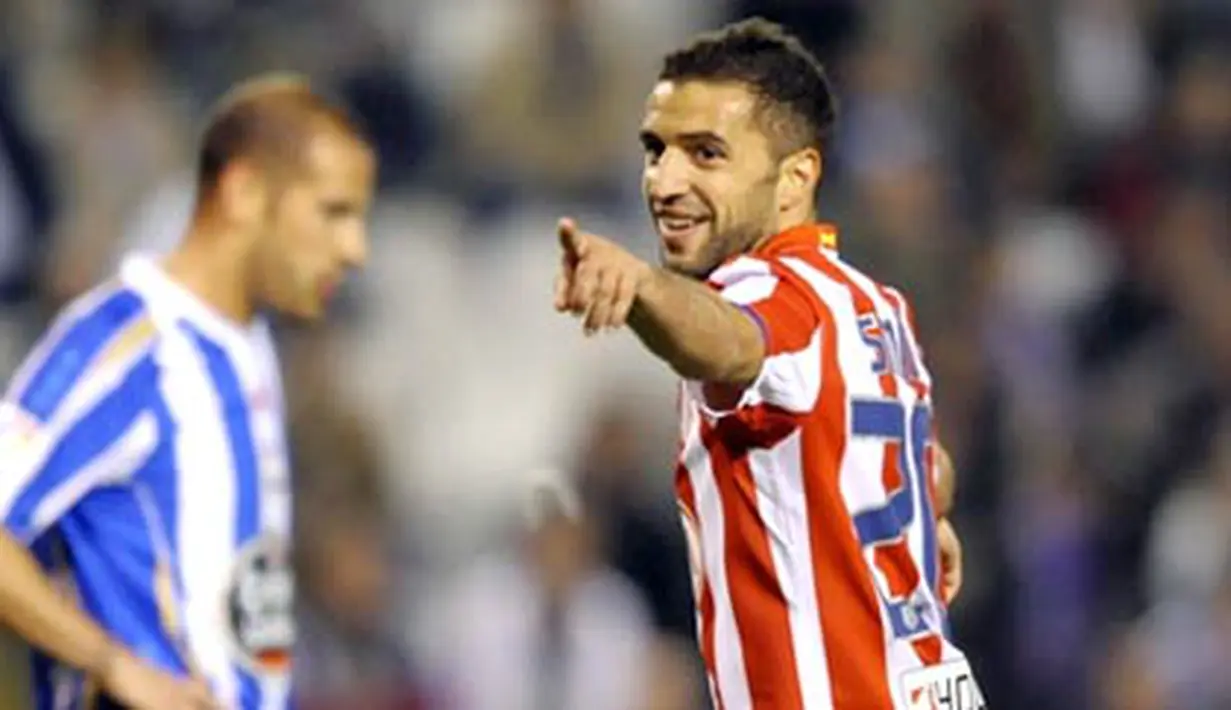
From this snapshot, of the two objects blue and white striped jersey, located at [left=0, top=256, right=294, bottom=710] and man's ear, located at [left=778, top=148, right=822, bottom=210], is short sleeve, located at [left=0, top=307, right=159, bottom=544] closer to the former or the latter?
blue and white striped jersey, located at [left=0, top=256, right=294, bottom=710]

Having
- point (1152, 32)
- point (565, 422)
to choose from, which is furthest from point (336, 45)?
point (1152, 32)

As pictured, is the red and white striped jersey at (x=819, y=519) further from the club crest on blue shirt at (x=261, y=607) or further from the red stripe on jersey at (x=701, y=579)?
the club crest on blue shirt at (x=261, y=607)

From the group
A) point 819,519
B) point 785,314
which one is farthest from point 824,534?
point 785,314

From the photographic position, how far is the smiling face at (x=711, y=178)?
5824 mm

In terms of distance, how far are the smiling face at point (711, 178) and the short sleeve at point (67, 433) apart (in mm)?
1727

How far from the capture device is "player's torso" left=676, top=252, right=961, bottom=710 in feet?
18.9

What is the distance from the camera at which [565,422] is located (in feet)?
39.2

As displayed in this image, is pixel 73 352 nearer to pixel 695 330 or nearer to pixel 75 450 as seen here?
pixel 75 450

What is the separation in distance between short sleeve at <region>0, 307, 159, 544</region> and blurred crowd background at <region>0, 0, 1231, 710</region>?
2942mm

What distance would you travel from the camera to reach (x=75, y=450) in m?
7.15

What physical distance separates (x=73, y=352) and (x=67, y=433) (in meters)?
0.18

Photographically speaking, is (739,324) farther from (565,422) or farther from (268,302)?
(565,422)

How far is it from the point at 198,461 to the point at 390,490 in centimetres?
432

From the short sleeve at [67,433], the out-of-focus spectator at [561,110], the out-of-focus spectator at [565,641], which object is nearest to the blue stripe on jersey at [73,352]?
the short sleeve at [67,433]
